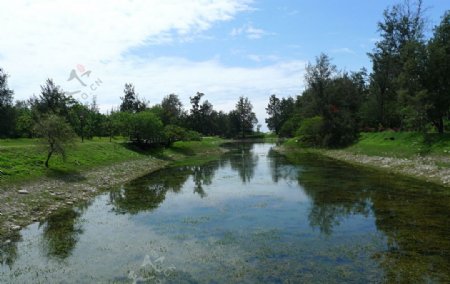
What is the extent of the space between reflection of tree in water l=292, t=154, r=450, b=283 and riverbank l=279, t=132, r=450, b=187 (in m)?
2.72

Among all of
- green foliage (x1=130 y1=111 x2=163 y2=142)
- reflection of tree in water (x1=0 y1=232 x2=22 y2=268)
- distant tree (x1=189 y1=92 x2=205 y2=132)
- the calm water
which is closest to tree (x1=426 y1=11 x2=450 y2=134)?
the calm water

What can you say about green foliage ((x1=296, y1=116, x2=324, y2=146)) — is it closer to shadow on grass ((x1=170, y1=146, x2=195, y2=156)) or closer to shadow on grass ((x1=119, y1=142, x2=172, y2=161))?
shadow on grass ((x1=170, y1=146, x2=195, y2=156))

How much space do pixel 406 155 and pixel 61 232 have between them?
3890 centimetres

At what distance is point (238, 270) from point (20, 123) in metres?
60.6

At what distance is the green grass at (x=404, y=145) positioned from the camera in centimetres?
4206

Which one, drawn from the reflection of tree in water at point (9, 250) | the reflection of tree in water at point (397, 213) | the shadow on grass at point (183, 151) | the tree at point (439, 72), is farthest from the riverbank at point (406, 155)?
the shadow on grass at point (183, 151)

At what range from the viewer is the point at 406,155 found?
44.9 m

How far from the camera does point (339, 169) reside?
45.9 metres

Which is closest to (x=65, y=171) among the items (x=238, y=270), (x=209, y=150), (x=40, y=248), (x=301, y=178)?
(x=40, y=248)

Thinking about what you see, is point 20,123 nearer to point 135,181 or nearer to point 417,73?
point 135,181

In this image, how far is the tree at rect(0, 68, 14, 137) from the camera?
221 ft

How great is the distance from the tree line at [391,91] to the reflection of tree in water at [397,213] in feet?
46.6

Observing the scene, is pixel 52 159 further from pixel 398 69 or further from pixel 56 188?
pixel 398 69

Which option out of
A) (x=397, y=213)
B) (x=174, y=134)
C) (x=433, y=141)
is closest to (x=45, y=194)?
(x=397, y=213)
